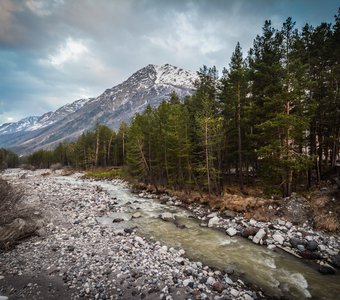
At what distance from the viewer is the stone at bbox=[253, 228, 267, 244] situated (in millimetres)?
14584

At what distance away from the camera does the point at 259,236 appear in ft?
48.5

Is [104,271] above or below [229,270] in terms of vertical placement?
above

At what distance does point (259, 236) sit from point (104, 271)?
9930mm

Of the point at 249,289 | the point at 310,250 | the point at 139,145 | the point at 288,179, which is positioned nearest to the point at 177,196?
the point at 139,145

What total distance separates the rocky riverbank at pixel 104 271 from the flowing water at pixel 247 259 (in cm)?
107

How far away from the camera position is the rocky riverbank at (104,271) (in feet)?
29.2

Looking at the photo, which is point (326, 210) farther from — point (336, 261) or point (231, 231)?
point (231, 231)

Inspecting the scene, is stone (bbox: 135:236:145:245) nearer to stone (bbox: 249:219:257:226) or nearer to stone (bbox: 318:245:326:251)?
stone (bbox: 249:219:257:226)

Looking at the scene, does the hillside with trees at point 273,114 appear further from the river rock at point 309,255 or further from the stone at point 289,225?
the river rock at point 309,255

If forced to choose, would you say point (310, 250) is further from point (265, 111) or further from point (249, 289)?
point (265, 111)

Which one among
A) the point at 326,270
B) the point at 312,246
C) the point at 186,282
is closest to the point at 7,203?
the point at 186,282

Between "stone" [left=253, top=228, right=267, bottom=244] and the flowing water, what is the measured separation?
0.49 metres

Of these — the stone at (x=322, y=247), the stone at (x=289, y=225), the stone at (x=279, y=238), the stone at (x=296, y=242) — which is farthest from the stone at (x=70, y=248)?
the stone at (x=289, y=225)

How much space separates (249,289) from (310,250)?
6.10m
